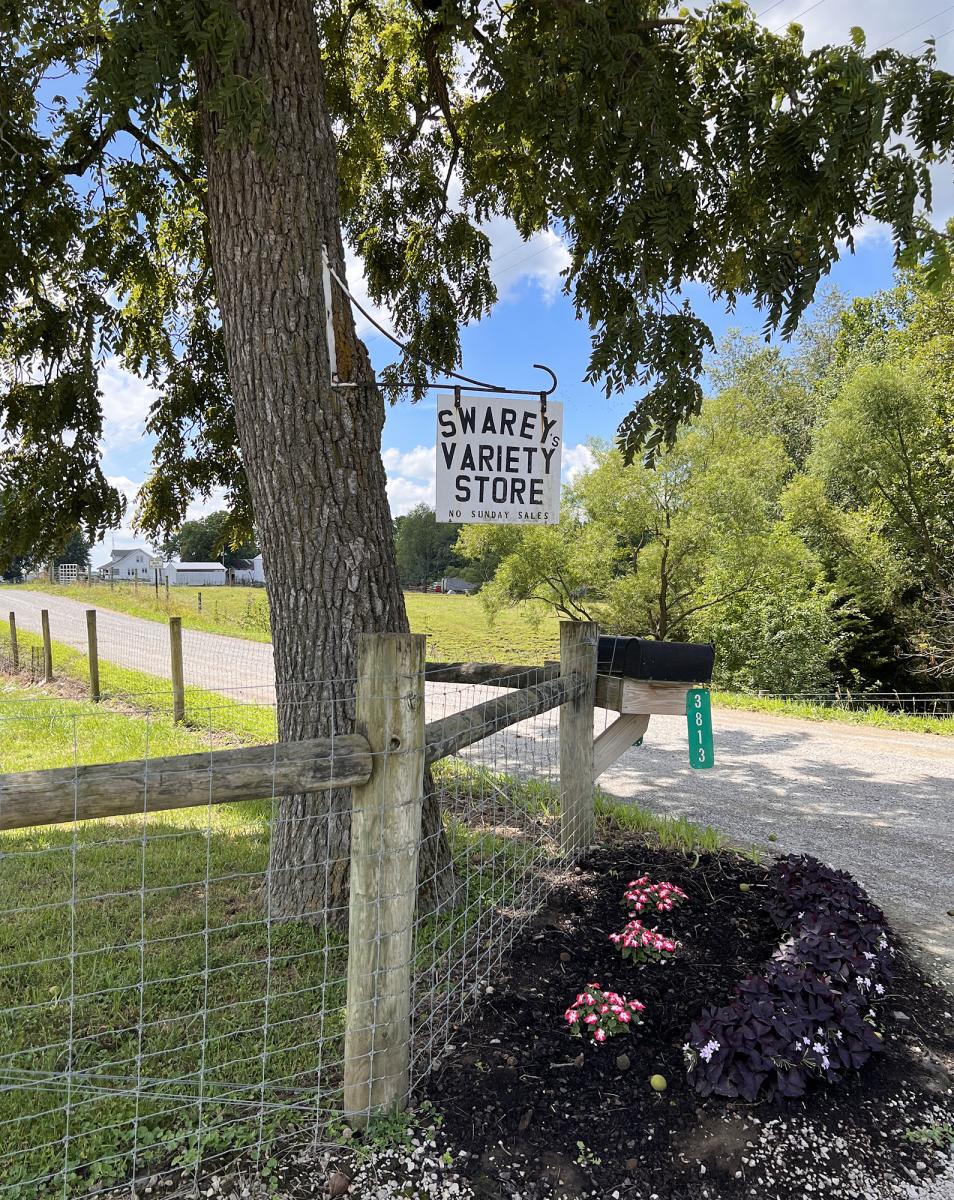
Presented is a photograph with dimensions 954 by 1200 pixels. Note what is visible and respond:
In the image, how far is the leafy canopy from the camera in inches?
119

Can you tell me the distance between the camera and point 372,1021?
2.13m

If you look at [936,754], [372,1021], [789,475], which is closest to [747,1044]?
[372,1021]

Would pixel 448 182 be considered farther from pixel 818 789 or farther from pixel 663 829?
pixel 818 789

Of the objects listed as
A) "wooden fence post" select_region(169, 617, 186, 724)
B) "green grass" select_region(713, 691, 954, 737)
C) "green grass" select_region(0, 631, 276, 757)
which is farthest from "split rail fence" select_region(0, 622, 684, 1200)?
"green grass" select_region(713, 691, 954, 737)

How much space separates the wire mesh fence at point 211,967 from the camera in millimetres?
2004

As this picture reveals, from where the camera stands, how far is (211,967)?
9.62 ft

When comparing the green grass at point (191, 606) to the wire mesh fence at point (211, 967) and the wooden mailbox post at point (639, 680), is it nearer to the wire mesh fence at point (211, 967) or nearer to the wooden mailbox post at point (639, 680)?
the wire mesh fence at point (211, 967)

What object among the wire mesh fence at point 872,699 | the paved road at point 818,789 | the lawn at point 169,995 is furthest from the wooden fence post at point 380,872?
the wire mesh fence at point 872,699

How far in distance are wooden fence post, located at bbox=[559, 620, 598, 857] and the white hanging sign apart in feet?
3.31

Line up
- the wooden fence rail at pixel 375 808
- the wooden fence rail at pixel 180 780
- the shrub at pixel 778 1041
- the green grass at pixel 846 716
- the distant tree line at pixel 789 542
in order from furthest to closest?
1. the distant tree line at pixel 789 542
2. the green grass at pixel 846 716
3. the shrub at pixel 778 1041
4. the wooden fence rail at pixel 375 808
5. the wooden fence rail at pixel 180 780

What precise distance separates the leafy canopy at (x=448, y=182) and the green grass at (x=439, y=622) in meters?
4.87

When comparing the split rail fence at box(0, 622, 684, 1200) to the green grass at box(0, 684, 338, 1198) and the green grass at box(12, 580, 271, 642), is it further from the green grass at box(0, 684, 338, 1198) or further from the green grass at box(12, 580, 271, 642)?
the green grass at box(12, 580, 271, 642)

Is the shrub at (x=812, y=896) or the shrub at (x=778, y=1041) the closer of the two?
the shrub at (x=778, y=1041)

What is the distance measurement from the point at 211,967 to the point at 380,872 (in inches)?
50.8
